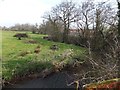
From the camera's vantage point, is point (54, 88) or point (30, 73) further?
point (30, 73)

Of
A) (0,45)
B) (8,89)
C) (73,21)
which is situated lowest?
(8,89)

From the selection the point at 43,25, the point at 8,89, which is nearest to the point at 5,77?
the point at 8,89

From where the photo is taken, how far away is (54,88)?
17.5 m

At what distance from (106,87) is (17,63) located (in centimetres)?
2018

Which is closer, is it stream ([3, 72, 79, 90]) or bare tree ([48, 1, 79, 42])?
stream ([3, 72, 79, 90])

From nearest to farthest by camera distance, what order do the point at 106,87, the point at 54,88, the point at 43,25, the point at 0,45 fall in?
the point at 106,87 < the point at 54,88 < the point at 0,45 < the point at 43,25

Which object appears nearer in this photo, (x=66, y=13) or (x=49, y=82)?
(x=49, y=82)

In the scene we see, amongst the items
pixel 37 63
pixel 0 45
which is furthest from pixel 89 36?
Result: pixel 37 63

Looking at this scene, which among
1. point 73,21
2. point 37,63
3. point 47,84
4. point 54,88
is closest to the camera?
point 54,88

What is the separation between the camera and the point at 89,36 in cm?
3472

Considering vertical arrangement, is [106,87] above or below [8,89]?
above

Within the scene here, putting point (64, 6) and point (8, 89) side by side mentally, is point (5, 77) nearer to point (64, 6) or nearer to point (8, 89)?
point (8, 89)

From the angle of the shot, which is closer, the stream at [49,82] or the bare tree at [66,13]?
the stream at [49,82]

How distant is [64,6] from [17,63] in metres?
20.7
